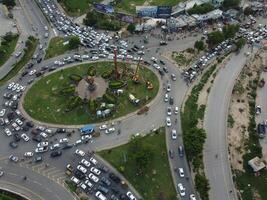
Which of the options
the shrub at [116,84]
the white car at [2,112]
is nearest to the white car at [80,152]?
the shrub at [116,84]

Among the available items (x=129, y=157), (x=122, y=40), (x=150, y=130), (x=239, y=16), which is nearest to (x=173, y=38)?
(x=122, y=40)

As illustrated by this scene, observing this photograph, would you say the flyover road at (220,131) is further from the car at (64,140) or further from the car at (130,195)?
the car at (64,140)

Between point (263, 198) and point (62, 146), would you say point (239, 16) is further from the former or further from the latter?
point (62, 146)

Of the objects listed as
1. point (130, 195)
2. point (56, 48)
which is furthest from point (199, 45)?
point (130, 195)

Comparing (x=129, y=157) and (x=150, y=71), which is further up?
(x=150, y=71)

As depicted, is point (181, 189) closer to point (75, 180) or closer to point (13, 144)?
point (75, 180)
